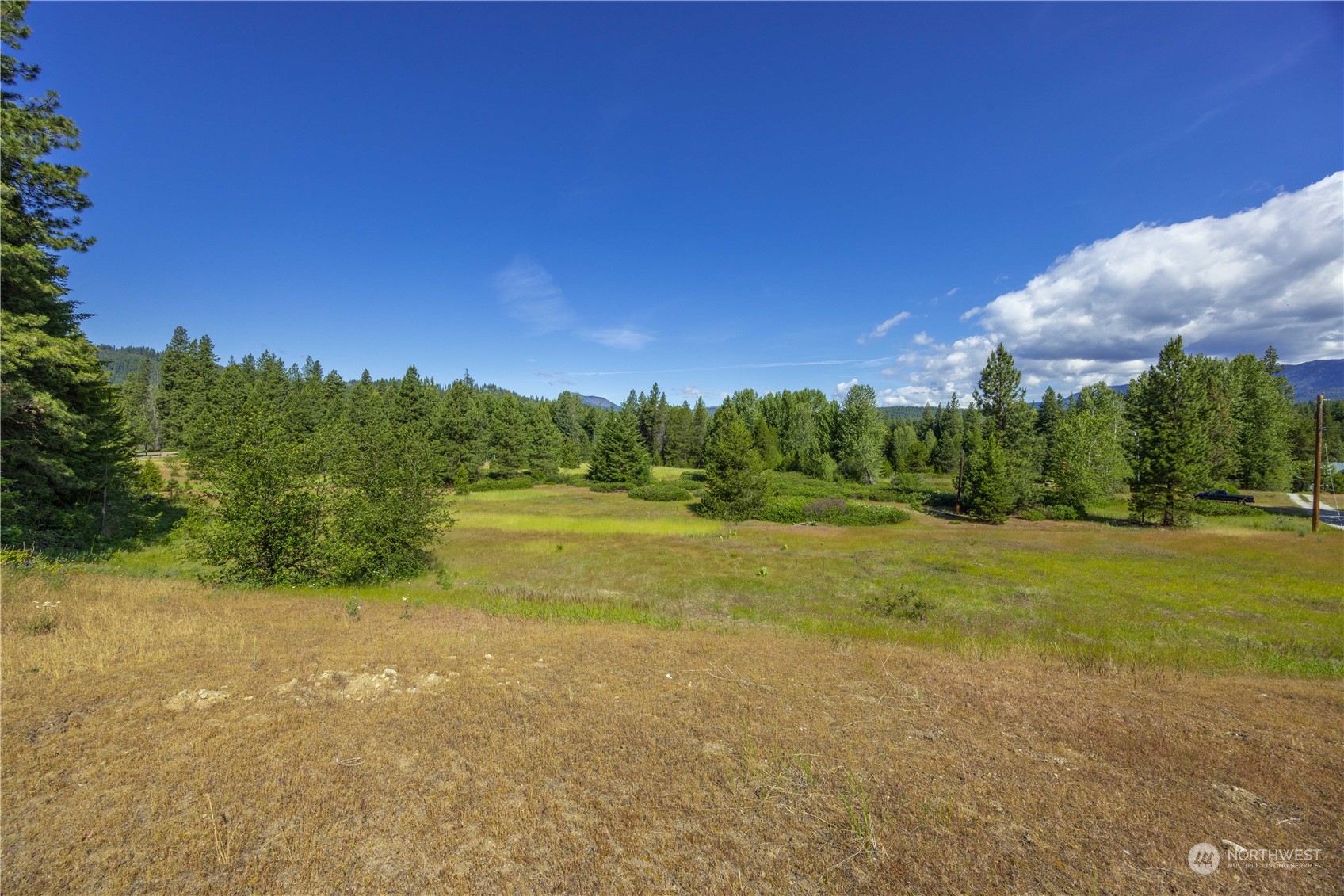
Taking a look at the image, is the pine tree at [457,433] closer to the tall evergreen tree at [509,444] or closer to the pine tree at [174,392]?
the tall evergreen tree at [509,444]

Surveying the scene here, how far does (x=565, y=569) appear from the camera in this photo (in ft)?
83.1

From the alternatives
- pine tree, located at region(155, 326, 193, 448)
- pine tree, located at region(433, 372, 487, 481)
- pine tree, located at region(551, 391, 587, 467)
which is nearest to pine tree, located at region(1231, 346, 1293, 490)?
pine tree, located at region(433, 372, 487, 481)

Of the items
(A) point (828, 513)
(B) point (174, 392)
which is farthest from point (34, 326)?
(B) point (174, 392)

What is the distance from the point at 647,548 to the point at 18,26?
31.3 meters

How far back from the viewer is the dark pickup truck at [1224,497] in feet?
172

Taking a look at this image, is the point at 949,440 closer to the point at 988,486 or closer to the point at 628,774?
the point at 988,486

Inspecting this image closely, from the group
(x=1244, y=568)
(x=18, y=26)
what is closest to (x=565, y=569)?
(x=18, y=26)

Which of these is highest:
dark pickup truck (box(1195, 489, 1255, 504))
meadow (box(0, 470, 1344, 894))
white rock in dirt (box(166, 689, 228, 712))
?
white rock in dirt (box(166, 689, 228, 712))

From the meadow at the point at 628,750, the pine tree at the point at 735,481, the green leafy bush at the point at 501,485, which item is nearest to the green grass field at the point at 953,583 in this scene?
the meadow at the point at 628,750

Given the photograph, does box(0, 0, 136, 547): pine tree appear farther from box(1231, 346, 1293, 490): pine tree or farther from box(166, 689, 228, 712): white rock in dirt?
box(1231, 346, 1293, 490): pine tree

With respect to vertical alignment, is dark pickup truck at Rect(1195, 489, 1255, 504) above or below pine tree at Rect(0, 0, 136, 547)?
below

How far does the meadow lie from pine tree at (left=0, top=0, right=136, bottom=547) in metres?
5.73

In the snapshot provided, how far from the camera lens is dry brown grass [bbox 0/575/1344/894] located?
4.48 metres

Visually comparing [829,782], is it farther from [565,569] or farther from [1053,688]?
[565,569]
